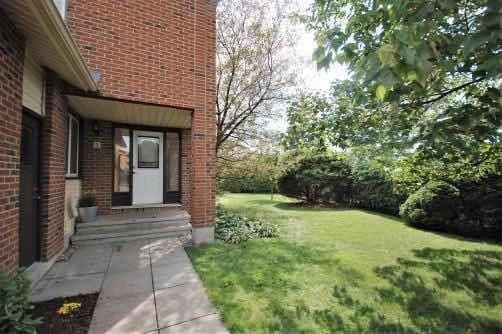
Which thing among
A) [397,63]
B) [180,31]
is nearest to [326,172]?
[180,31]

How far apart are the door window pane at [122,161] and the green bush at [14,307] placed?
540cm

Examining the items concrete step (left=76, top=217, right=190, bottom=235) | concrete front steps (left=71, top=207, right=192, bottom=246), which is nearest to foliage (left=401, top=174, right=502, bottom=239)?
concrete front steps (left=71, top=207, right=192, bottom=246)

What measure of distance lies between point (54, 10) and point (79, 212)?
15.4 ft

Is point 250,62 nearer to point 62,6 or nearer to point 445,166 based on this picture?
point 62,6

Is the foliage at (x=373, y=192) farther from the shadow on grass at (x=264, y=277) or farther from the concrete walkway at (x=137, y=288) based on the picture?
the concrete walkway at (x=137, y=288)

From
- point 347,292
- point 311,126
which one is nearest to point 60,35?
point 311,126

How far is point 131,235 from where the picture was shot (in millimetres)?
5586

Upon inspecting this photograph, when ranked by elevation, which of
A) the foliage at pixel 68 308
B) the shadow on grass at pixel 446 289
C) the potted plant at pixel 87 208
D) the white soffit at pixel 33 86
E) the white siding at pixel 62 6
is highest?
the white siding at pixel 62 6

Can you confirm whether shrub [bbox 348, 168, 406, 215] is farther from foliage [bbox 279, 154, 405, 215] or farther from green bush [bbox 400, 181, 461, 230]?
green bush [bbox 400, 181, 461, 230]

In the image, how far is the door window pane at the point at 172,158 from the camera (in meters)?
7.92

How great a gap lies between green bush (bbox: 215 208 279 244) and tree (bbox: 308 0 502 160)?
3.07 metres

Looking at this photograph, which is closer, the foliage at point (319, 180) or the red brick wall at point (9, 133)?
the red brick wall at point (9, 133)

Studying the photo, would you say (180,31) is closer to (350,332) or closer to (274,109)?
(274,109)

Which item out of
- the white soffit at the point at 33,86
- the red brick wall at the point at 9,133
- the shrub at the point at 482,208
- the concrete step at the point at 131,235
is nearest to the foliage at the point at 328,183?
the shrub at the point at 482,208
